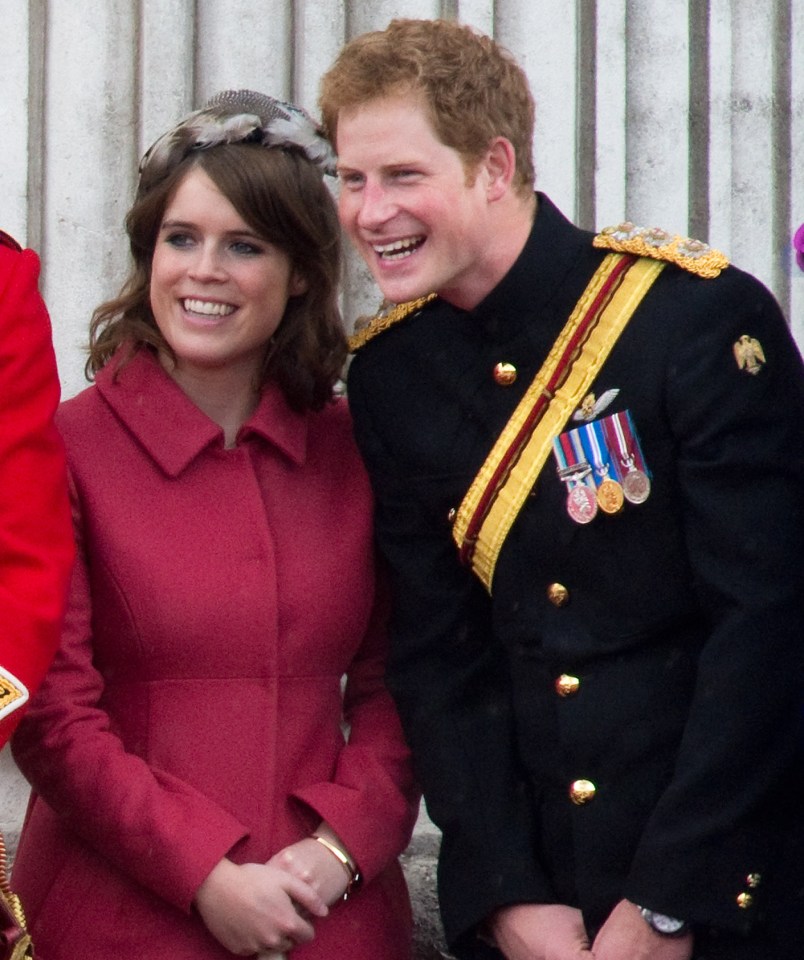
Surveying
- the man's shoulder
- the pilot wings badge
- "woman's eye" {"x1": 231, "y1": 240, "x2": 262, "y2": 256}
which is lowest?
the pilot wings badge

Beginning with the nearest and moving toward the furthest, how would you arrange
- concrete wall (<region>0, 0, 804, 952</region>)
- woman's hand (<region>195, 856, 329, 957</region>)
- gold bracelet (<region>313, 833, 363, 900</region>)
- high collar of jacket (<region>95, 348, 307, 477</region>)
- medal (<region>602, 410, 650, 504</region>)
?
medal (<region>602, 410, 650, 504</region>) < woman's hand (<region>195, 856, 329, 957</region>) < gold bracelet (<region>313, 833, 363, 900</region>) < high collar of jacket (<region>95, 348, 307, 477</region>) < concrete wall (<region>0, 0, 804, 952</region>)

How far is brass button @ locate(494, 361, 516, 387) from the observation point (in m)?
3.31

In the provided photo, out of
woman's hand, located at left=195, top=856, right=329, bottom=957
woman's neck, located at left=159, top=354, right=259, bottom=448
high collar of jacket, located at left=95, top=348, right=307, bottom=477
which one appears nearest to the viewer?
woman's hand, located at left=195, top=856, right=329, bottom=957

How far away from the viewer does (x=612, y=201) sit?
14.8ft

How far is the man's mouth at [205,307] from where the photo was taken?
357 centimetres

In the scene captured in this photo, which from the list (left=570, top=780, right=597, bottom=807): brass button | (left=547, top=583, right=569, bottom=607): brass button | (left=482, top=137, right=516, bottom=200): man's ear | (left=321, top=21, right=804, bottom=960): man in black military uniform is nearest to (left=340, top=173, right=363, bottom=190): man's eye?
(left=321, top=21, right=804, bottom=960): man in black military uniform

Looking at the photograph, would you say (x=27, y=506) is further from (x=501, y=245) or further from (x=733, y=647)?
(x=733, y=647)

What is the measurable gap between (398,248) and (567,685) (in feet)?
2.38

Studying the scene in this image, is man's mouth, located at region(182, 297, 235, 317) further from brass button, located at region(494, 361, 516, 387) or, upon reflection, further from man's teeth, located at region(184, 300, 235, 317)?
brass button, located at region(494, 361, 516, 387)

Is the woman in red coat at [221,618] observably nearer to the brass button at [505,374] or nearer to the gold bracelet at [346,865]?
the gold bracelet at [346,865]

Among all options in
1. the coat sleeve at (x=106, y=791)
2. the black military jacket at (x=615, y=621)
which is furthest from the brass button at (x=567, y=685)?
the coat sleeve at (x=106, y=791)

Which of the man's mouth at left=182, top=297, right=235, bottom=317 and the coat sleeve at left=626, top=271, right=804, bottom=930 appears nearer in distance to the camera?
the coat sleeve at left=626, top=271, right=804, bottom=930

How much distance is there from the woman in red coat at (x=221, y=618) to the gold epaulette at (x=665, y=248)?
585 mm

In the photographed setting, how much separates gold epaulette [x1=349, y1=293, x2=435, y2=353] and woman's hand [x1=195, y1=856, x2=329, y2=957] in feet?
3.00
